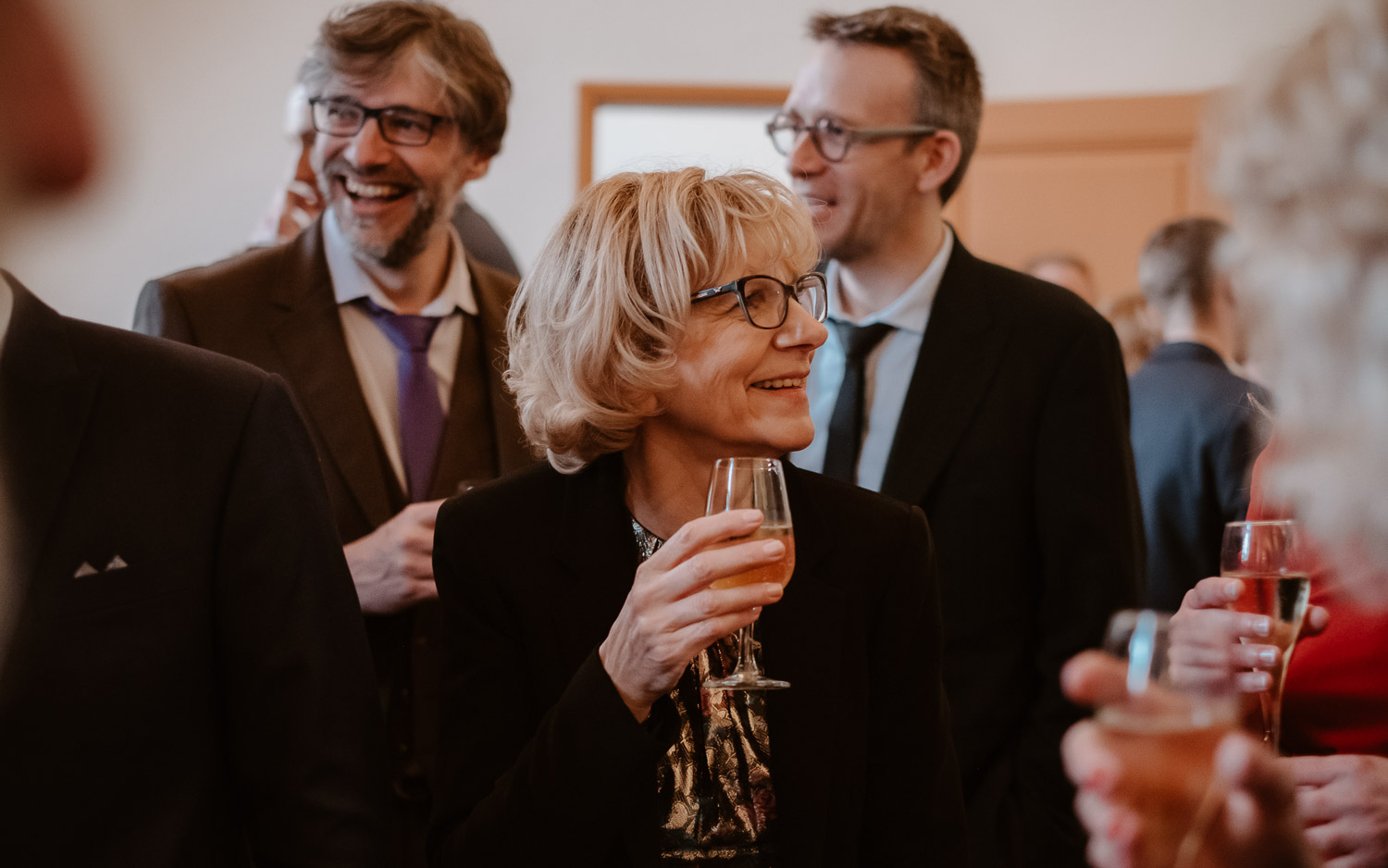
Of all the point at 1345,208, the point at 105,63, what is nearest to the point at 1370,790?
the point at 1345,208

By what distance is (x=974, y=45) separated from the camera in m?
6.23

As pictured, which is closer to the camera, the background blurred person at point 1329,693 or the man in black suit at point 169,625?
the man in black suit at point 169,625

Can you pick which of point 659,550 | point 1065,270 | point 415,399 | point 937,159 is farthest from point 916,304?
point 1065,270

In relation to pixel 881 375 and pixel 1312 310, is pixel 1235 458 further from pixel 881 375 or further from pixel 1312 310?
pixel 1312 310

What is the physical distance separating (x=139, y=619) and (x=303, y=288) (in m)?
1.24

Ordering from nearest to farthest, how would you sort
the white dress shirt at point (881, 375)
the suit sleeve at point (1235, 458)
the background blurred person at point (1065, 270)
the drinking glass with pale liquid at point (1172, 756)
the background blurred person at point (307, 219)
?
the drinking glass with pale liquid at point (1172, 756)
the white dress shirt at point (881, 375)
the suit sleeve at point (1235, 458)
the background blurred person at point (307, 219)
the background blurred person at point (1065, 270)

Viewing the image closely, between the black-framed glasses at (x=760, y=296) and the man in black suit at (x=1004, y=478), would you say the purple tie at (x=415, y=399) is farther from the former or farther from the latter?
the black-framed glasses at (x=760, y=296)

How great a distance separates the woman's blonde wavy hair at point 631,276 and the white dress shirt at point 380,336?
70 cm

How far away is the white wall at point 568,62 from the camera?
19.2 ft

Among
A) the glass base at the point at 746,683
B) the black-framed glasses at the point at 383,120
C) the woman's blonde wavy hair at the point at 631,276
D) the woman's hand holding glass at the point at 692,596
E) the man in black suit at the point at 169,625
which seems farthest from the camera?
the black-framed glasses at the point at 383,120

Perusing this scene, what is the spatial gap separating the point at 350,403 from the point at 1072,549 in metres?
1.42

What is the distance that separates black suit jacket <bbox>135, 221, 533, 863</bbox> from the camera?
2262 mm

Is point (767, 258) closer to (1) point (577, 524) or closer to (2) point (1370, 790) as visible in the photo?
(1) point (577, 524)

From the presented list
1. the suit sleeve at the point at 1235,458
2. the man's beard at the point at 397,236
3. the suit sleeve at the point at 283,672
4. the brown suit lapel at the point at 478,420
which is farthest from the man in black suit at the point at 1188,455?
the suit sleeve at the point at 283,672
